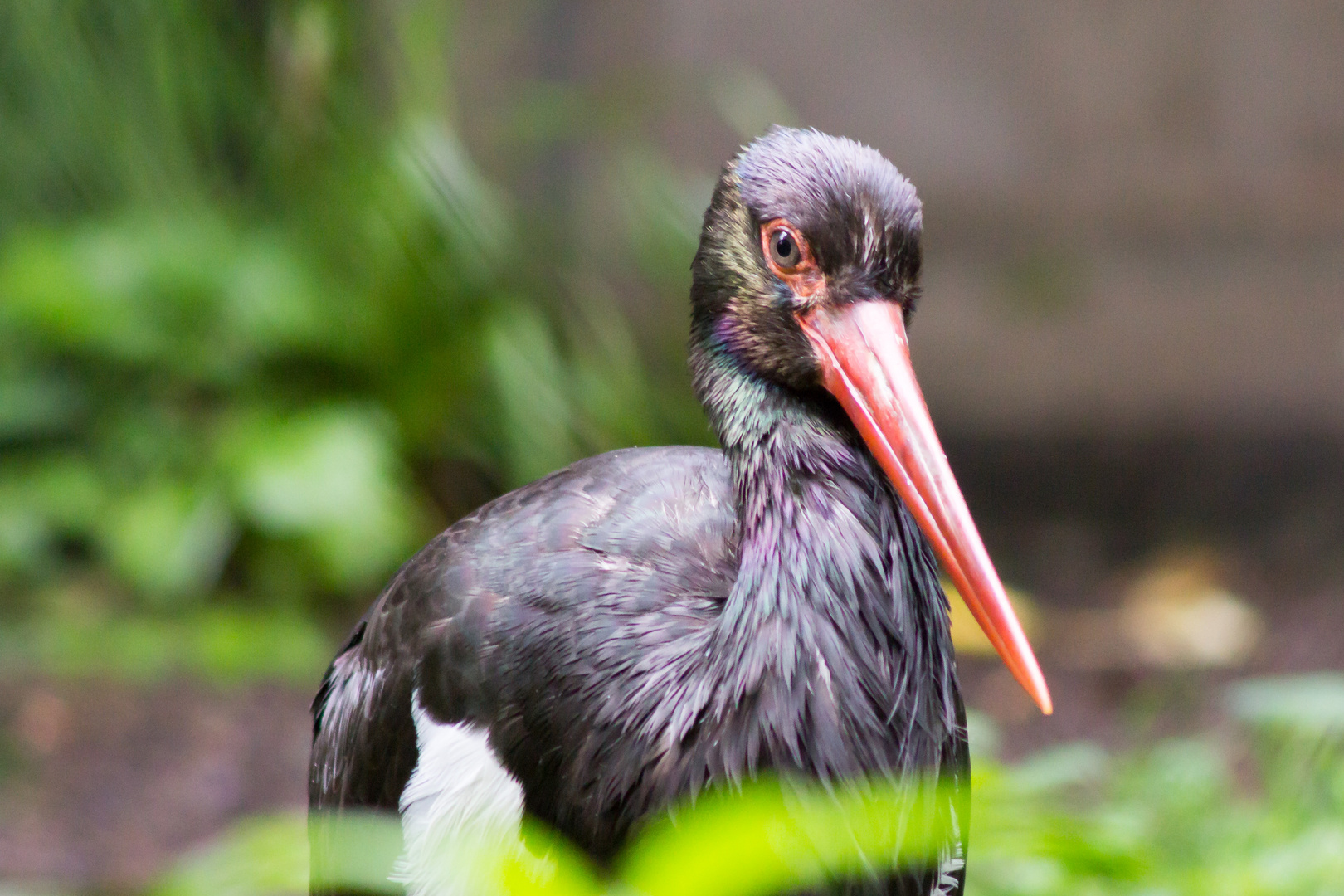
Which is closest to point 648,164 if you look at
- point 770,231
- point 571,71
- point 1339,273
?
point 571,71

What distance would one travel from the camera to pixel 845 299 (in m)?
1.82

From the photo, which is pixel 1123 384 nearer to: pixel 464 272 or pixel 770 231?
pixel 464 272

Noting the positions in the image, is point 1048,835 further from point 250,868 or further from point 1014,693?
point 1014,693

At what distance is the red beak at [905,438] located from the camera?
65.1 inches

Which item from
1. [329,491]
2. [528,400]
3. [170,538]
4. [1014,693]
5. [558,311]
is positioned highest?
[558,311]

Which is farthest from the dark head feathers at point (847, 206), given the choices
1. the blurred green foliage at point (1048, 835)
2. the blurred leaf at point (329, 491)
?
the blurred leaf at point (329, 491)

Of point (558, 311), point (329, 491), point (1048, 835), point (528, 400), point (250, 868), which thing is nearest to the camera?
point (250, 868)

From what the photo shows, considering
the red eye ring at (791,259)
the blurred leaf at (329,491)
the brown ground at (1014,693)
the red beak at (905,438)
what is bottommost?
the brown ground at (1014,693)

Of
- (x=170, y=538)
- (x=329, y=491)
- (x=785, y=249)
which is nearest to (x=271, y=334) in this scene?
(x=329, y=491)

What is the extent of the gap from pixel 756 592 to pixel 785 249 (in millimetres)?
452

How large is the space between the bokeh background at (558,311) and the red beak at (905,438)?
252cm

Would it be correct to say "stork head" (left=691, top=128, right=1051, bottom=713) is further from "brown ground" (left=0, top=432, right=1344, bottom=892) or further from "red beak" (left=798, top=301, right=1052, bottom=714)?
"brown ground" (left=0, top=432, right=1344, bottom=892)

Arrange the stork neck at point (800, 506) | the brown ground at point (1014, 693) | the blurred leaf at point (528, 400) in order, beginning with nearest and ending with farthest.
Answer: the stork neck at point (800, 506) < the brown ground at point (1014, 693) < the blurred leaf at point (528, 400)

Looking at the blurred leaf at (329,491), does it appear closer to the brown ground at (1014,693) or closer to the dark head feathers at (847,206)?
the brown ground at (1014,693)
